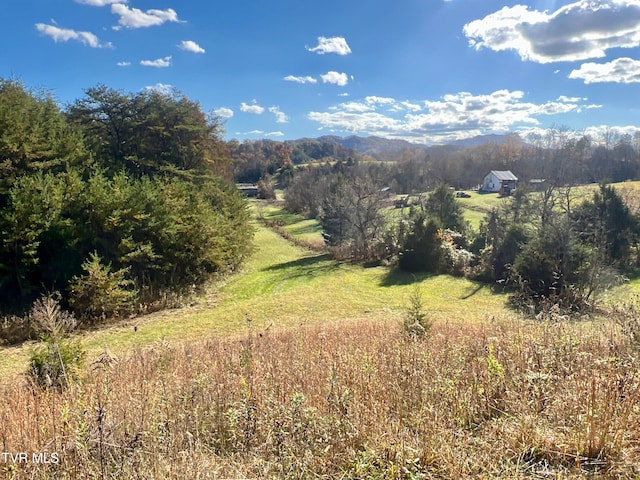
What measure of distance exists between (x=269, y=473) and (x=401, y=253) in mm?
21349

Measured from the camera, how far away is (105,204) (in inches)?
521

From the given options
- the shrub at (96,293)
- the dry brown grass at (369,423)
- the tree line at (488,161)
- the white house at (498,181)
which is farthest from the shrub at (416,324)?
the white house at (498,181)

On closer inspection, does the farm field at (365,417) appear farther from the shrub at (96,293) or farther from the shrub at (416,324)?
the shrub at (96,293)

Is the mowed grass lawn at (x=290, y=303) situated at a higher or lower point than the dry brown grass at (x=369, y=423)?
lower

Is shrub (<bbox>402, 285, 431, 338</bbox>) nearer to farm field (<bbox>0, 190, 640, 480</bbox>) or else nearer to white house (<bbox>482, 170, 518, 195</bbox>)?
farm field (<bbox>0, 190, 640, 480</bbox>)

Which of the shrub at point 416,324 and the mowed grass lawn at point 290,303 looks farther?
the mowed grass lawn at point 290,303

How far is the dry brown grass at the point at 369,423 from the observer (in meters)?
2.34

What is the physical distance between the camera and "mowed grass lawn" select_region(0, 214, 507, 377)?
37.2ft

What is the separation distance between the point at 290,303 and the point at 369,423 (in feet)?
41.6

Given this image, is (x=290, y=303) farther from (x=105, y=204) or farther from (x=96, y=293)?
(x=105, y=204)

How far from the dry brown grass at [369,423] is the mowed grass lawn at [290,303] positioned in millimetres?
4724

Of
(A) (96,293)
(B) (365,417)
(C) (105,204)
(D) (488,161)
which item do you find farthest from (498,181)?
(B) (365,417)

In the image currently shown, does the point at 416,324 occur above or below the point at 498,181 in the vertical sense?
below

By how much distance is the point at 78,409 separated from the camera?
324 cm
